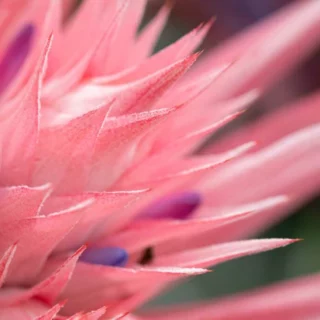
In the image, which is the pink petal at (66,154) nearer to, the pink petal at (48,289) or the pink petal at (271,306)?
the pink petal at (48,289)

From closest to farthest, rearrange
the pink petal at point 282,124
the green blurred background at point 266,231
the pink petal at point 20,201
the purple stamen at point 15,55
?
the pink petal at point 20,201 < the purple stamen at point 15,55 < the pink petal at point 282,124 < the green blurred background at point 266,231

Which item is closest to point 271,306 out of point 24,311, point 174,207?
point 174,207

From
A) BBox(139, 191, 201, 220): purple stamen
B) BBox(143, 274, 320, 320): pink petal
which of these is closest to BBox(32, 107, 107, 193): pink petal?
BBox(139, 191, 201, 220): purple stamen

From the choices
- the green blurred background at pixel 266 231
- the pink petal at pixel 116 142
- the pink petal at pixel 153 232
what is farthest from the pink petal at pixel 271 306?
the green blurred background at pixel 266 231

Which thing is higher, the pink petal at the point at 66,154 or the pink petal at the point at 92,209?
the pink petal at the point at 66,154

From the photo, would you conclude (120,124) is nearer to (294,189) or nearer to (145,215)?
(145,215)

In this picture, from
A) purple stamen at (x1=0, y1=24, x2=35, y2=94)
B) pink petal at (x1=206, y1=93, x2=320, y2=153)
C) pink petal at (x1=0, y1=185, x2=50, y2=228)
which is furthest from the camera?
pink petal at (x1=206, y1=93, x2=320, y2=153)

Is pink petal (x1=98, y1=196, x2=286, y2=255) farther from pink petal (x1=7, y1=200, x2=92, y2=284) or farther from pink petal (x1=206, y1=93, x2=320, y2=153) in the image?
pink petal (x1=206, y1=93, x2=320, y2=153)

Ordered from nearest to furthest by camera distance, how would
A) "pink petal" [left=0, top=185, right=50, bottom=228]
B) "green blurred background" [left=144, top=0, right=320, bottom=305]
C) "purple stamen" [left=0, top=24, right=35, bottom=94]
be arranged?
"pink petal" [left=0, top=185, right=50, bottom=228]
"purple stamen" [left=0, top=24, right=35, bottom=94]
"green blurred background" [left=144, top=0, right=320, bottom=305]
